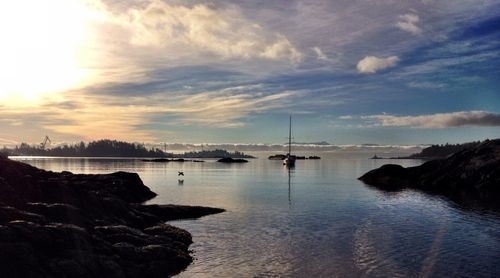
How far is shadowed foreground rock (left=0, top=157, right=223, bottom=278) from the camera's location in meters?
22.8

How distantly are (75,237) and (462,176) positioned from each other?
90098 millimetres

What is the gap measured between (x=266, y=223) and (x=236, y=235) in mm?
8083

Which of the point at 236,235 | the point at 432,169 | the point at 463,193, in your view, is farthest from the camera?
the point at 432,169

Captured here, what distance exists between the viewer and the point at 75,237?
25938 mm

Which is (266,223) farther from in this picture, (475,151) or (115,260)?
(475,151)

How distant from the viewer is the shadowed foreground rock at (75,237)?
896 inches

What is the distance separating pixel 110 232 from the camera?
1235 inches

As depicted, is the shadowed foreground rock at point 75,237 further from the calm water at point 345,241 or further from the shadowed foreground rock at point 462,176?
the shadowed foreground rock at point 462,176

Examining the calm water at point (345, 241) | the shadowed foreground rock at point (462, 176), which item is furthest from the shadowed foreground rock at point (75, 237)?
the shadowed foreground rock at point (462, 176)

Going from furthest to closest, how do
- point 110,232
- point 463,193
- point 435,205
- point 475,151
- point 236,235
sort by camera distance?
point 475,151 → point 463,193 → point 435,205 → point 236,235 → point 110,232

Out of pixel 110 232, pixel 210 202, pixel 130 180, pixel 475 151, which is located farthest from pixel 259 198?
pixel 475 151

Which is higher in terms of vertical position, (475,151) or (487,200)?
(475,151)

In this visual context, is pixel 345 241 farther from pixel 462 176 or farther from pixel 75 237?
pixel 462 176

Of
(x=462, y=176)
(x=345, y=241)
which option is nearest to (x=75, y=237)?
(x=345, y=241)
